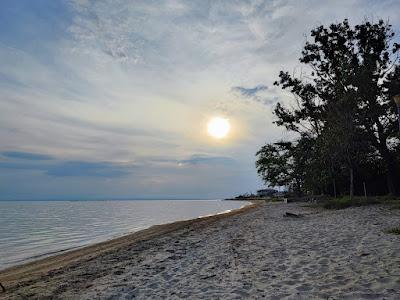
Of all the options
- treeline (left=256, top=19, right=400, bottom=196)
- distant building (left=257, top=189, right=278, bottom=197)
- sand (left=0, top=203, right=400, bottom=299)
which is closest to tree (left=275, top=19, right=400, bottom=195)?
treeline (left=256, top=19, right=400, bottom=196)

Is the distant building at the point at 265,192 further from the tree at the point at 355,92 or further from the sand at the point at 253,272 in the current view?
the sand at the point at 253,272

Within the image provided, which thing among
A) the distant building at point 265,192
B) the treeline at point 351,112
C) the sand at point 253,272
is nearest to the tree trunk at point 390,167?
the treeline at point 351,112

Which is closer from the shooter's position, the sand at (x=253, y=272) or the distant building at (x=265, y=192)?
the sand at (x=253, y=272)

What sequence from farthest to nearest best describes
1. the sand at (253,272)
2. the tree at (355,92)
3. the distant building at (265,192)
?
the distant building at (265,192)
the tree at (355,92)
the sand at (253,272)

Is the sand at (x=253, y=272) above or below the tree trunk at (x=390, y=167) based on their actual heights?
below

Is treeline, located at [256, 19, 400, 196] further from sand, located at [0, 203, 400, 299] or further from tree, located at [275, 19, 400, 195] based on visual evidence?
sand, located at [0, 203, 400, 299]

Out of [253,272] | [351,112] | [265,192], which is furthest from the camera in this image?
[265,192]

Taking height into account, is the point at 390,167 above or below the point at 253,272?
above

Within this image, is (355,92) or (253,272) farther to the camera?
(355,92)

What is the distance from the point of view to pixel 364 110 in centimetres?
3416

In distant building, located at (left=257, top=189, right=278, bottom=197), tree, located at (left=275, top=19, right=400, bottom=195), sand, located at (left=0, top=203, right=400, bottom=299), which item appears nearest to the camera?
sand, located at (left=0, top=203, right=400, bottom=299)

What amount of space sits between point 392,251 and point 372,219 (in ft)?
28.0

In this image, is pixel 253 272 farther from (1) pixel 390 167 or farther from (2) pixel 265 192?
(2) pixel 265 192

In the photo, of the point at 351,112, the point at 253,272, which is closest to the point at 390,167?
the point at 351,112
